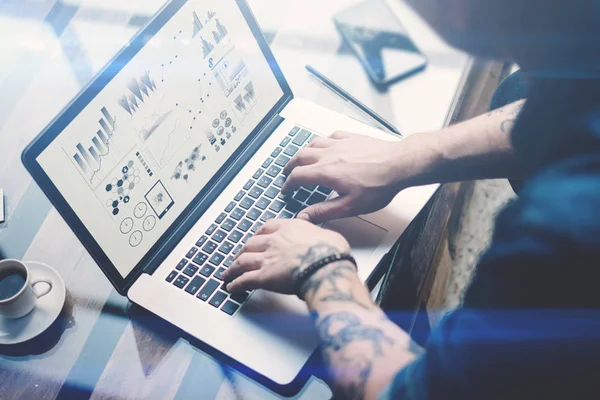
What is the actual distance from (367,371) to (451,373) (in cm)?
13

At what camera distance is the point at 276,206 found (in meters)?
0.96

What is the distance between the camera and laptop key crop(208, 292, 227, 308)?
85 centimetres

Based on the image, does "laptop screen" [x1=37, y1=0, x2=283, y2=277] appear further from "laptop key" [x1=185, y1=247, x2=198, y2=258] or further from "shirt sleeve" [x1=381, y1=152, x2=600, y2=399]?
"shirt sleeve" [x1=381, y1=152, x2=600, y2=399]

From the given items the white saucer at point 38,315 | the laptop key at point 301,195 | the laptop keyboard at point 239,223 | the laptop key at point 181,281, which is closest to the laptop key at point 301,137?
the laptop keyboard at point 239,223

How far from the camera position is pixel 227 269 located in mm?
860

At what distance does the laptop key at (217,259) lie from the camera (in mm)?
893

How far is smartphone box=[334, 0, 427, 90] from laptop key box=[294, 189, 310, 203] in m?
0.28

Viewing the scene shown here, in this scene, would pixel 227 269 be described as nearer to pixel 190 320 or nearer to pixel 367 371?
pixel 190 320

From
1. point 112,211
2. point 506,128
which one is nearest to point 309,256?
point 112,211

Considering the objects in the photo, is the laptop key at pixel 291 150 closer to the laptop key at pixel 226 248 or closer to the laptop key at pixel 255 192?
the laptop key at pixel 255 192

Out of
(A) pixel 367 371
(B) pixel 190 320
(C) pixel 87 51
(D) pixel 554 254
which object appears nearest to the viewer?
(D) pixel 554 254

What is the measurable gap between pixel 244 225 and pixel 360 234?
0.19 meters

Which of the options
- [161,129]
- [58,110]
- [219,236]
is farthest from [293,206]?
[58,110]

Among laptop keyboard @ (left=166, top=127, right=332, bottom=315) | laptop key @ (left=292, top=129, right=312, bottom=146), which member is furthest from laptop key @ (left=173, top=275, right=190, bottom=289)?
laptop key @ (left=292, top=129, right=312, bottom=146)
